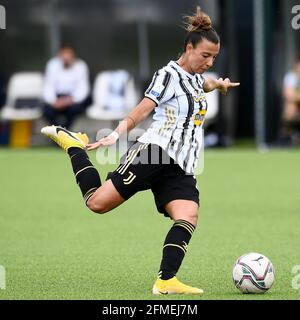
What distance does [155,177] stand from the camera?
738 centimetres

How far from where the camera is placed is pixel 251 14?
2200 centimetres

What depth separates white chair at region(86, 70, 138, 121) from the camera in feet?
67.7

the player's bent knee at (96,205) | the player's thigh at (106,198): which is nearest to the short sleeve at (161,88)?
the player's thigh at (106,198)

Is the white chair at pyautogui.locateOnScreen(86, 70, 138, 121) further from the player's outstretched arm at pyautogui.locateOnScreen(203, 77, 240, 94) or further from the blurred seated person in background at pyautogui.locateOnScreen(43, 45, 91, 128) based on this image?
the player's outstretched arm at pyautogui.locateOnScreen(203, 77, 240, 94)

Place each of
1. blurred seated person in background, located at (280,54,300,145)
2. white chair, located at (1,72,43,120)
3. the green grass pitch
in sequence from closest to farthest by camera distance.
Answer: the green grass pitch → blurred seated person in background, located at (280,54,300,145) → white chair, located at (1,72,43,120)

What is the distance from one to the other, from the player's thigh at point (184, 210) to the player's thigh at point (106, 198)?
385 millimetres

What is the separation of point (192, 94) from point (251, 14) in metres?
14.9

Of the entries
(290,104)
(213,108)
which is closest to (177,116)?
(290,104)

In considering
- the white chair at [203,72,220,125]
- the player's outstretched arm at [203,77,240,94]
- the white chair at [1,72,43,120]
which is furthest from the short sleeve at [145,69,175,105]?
the white chair at [1,72,43,120]

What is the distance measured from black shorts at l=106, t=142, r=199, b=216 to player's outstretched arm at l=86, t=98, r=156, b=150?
0.28m

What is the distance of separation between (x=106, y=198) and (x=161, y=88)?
0.89m

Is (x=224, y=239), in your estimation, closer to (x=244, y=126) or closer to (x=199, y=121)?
(x=199, y=121)

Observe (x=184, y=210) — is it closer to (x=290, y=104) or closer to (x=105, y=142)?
(x=105, y=142)
